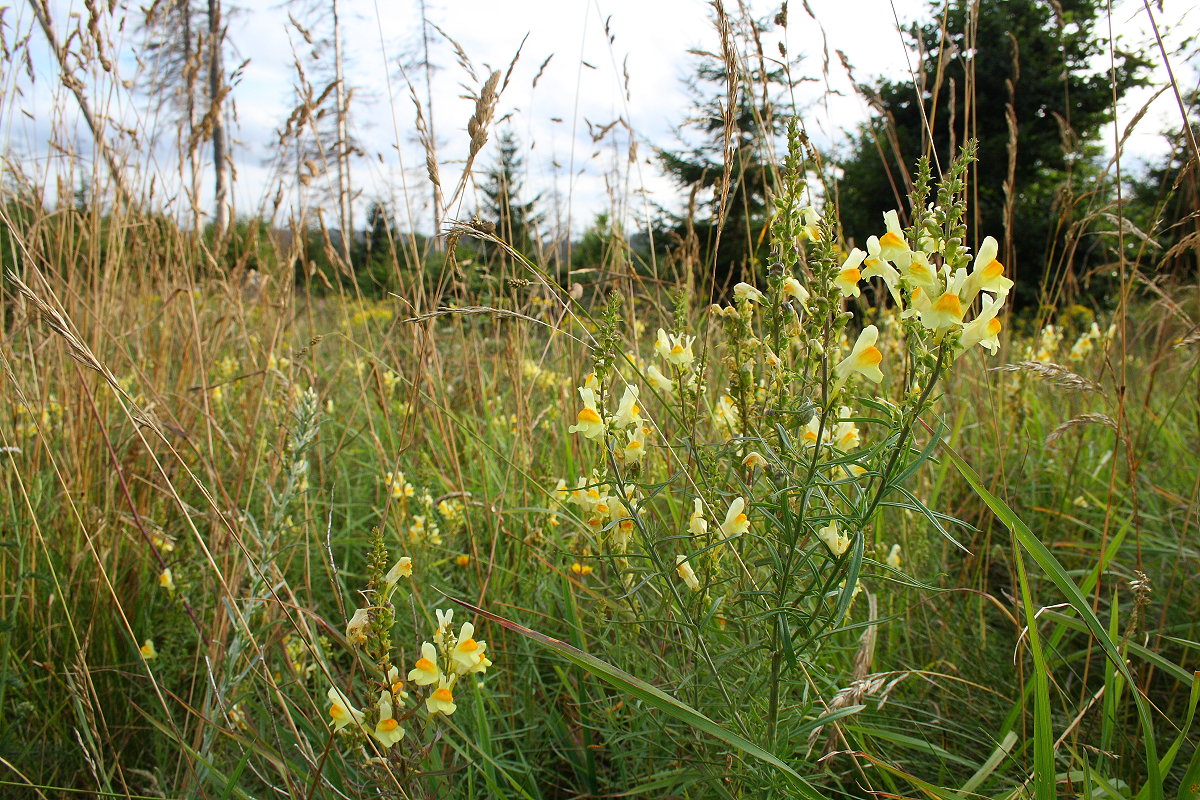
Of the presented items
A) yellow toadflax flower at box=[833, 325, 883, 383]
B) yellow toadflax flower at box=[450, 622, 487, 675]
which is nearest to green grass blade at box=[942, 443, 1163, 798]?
yellow toadflax flower at box=[833, 325, 883, 383]

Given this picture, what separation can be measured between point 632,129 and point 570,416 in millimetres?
1011

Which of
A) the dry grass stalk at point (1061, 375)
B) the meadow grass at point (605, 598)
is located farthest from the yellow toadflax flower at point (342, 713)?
the dry grass stalk at point (1061, 375)

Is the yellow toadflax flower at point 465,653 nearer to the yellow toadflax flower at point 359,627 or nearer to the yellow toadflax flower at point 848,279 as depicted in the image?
the yellow toadflax flower at point 359,627

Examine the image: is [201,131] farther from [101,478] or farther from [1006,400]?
[1006,400]

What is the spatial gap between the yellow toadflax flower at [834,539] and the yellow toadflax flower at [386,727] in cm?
69

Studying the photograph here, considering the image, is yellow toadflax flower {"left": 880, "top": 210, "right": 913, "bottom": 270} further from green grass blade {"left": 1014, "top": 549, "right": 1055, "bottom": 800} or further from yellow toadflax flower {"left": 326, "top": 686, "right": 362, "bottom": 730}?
yellow toadflax flower {"left": 326, "top": 686, "right": 362, "bottom": 730}

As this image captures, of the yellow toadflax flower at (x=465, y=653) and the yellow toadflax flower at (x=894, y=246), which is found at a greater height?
the yellow toadflax flower at (x=894, y=246)

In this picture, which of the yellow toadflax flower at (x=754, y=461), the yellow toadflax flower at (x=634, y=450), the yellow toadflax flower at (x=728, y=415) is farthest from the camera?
the yellow toadflax flower at (x=728, y=415)

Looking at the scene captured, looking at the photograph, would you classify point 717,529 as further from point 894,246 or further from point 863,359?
point 894,246

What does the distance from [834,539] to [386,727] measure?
722 mm

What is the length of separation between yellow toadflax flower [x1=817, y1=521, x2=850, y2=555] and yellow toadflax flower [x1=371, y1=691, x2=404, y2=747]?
2.26 ft

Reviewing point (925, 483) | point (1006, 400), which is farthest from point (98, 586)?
point (1006, 400)

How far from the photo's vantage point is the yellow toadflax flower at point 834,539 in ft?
3.43

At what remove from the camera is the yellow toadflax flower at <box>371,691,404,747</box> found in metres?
1.12
